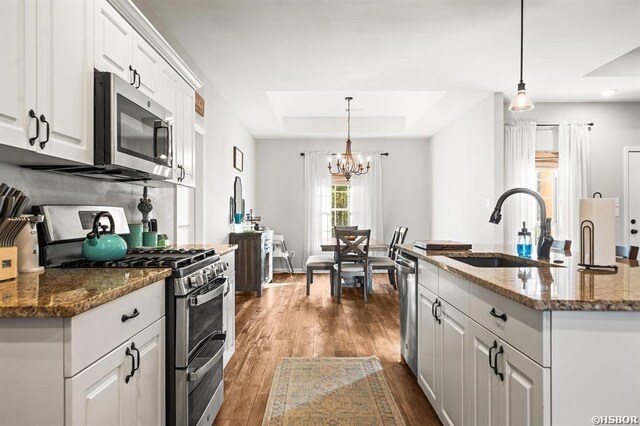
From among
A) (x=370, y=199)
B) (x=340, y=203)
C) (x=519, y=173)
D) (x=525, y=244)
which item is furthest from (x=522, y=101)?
(x=340, y=203)

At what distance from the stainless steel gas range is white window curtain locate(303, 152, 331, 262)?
5307 mm

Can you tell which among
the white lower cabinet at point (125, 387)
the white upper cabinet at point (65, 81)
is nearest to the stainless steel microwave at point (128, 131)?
the white upper cabinet at point (65, 81)

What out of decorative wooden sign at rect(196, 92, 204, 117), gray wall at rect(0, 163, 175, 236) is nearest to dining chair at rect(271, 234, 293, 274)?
decorative wooden sign at rect(196, 92, 204, 117)

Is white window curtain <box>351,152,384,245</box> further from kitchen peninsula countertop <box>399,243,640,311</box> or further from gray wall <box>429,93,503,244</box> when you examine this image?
kitchen peninsula countertop <box>399,243,640,311</box>

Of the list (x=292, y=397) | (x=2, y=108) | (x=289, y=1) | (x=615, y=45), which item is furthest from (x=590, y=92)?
(x=2, y=108)

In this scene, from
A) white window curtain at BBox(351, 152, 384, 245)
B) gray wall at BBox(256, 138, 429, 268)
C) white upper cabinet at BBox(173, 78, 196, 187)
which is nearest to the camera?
white upper cabinet at BBox(173, 78, 196, 187)

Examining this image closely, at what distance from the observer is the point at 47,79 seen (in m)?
1.41

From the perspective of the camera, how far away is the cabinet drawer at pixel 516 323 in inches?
42.5

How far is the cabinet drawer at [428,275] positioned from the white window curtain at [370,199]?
4947mm

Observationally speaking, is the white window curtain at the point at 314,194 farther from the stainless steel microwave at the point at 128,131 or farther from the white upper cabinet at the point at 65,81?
the white upper cabinet at the point at 65,81

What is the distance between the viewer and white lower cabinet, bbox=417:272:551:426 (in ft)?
3.76

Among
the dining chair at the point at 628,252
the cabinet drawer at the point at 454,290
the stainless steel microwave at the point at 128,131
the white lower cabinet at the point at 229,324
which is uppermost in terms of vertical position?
the stainless steel microwave at the point at 128,131

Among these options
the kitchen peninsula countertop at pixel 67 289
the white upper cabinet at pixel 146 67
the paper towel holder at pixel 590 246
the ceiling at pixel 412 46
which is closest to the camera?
the kitchen peninsula countertop at pixel 67 289

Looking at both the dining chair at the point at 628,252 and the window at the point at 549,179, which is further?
the window at the point at 549,179
